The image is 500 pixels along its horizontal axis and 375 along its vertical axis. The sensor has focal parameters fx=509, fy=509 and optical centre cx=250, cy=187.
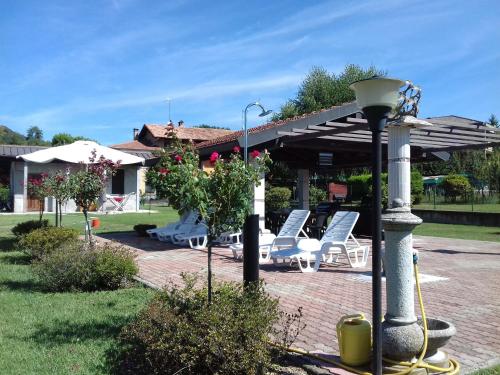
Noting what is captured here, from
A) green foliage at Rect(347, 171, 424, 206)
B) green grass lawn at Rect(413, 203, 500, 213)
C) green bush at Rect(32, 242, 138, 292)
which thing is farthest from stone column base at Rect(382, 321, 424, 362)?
green foliage at Rect(347, 171, 424, 206)

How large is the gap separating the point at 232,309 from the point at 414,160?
1397 centimetres

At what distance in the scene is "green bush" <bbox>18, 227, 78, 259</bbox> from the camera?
10133mm

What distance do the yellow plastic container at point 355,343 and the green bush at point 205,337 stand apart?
0.61 meters

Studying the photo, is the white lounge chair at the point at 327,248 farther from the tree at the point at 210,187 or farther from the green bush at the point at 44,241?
the tree at the point at 210,187

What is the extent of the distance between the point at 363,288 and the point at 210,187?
163 inches

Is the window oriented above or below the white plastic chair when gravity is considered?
above

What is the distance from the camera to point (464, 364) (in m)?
4.52

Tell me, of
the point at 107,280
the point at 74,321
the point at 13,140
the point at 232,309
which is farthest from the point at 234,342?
the point at 13,140

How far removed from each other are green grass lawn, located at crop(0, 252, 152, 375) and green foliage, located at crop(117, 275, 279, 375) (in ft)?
1.64

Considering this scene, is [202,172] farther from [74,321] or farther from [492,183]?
[492,183]

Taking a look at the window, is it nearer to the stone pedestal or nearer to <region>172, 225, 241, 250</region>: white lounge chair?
<region>172, 225, 241, 250</region>: white lounge chair

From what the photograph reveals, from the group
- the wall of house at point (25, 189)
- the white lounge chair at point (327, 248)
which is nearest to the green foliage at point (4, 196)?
the wall of house at point (25, 189)

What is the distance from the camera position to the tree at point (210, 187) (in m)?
4.66

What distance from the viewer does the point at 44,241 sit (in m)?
10.3
